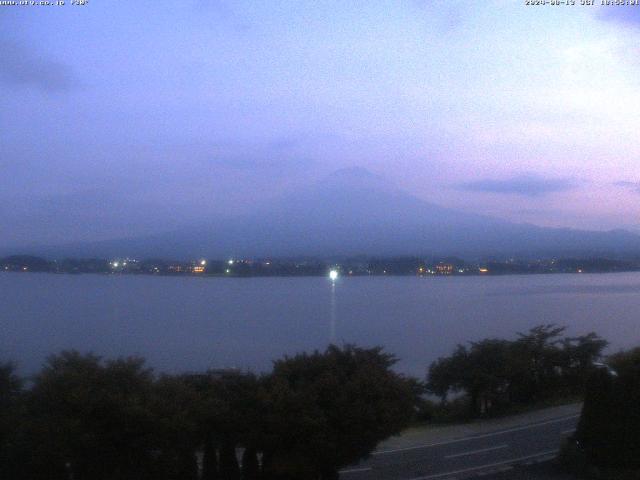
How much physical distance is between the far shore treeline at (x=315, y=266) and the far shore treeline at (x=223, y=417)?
83.0ft

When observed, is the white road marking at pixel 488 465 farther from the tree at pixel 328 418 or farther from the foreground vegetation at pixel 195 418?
the tree at pixel 328 418

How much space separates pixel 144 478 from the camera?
8703mm

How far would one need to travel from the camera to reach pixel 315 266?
4472 centimetres

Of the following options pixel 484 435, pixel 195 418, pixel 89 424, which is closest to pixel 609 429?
pixel 484 435

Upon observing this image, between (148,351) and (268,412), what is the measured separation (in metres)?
13.5

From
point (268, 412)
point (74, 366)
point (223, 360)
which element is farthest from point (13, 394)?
point (223, 360)

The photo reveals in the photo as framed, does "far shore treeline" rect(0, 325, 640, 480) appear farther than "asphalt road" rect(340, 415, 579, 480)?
No

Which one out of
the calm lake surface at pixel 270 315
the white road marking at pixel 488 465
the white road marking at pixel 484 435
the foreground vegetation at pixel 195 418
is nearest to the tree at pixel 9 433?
the foreground vegetation at pixel 195 418

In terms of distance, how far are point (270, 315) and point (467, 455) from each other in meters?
20.6

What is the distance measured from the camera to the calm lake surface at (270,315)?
23375mm

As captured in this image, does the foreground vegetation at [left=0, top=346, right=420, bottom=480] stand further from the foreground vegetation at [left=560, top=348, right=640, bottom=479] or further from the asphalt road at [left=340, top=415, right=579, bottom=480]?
the foreground vegetation at [left=560, top=348, right=640, bottom=479]

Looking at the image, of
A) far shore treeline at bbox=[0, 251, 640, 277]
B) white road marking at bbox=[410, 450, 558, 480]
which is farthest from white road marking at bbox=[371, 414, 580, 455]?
far shore treeline at bbox=[0, 251, 640, 277]

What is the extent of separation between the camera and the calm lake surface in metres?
23.4

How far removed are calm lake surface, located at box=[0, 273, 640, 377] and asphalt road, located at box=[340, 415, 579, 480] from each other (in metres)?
3.80
